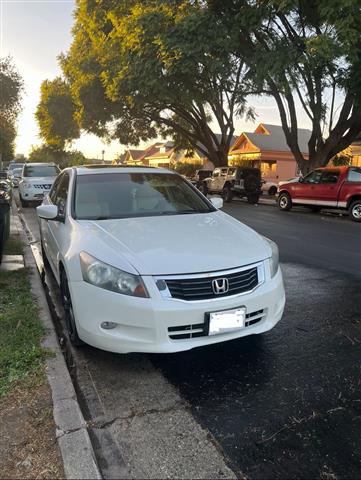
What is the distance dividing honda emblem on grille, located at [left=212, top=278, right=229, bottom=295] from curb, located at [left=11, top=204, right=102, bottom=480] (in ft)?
4.04

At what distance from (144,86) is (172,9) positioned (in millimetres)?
2979

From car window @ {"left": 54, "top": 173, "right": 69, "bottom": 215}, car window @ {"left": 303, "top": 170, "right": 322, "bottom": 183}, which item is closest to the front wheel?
car window @ {"left": 303, "top": 170, "right": 322, "bottom": 183}

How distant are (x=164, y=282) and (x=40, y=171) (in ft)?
47.9

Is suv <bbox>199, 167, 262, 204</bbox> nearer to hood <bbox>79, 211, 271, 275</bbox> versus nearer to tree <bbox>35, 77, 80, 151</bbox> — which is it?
tree <bbox>35, 77, 80, 151</bbox>

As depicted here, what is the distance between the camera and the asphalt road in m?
2.44

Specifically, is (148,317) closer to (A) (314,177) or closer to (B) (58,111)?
(A) (314,177)

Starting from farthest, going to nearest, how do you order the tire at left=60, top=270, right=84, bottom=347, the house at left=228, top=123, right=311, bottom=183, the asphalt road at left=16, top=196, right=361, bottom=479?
1. the house at left=228, top=123, right=311, bottom=183
2. the tire at left=60, top=270, right=84, bottom=347
3. the asphalt road at left=16, top=196, right=361, bottom=479

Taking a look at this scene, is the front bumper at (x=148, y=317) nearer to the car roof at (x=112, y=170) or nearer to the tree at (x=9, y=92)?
the car roof at (x=112, y=170)

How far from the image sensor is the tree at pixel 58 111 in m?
28.8

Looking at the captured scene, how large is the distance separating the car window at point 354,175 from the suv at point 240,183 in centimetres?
699

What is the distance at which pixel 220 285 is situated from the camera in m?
3.19

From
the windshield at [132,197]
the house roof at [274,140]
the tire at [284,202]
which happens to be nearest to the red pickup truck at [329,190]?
the tire at [284,202]

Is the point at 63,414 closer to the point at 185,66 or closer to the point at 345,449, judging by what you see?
the point at 345,449

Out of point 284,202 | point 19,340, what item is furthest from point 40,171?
point 19,340
